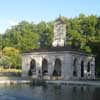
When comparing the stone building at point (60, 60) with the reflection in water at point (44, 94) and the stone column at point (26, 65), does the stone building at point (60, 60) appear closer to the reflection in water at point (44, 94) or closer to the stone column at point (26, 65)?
the stone column at point (26, 65)

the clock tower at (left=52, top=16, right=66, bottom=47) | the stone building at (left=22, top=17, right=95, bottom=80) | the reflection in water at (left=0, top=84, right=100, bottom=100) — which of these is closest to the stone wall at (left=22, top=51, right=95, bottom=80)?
the stone building at (left=22, top=17, right=95, bottom=80)

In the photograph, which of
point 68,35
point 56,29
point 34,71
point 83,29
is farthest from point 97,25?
point 34,71

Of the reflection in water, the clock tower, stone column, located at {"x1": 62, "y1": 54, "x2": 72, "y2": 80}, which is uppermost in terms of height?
the clock tower

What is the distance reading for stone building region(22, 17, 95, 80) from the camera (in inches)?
1647

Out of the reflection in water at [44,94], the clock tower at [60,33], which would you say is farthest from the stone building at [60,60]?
the reflection in water at [44,94]

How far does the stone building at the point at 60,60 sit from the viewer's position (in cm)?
4184

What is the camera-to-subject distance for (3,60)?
73.1 meters

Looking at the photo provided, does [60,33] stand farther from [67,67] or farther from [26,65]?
[67,67]

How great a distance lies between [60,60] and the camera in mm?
43344

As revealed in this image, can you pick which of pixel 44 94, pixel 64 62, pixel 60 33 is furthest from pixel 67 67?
pixel 44 94

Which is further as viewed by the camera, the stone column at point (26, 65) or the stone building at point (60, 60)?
the stone column at point (26, 65)

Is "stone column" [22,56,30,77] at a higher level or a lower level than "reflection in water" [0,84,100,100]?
higher

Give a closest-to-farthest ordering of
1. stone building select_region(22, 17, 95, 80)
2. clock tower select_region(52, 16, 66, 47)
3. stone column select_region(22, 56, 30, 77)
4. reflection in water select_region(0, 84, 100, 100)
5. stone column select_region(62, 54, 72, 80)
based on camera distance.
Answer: reflection in water select_region(0, 84, 100, 100)
stone column select_region(62, 54, 72, 80)
stone building select_region(22, 17, 95, 80)
stone column select_region(22, 56, 30, 77)
clock tower select_region(52, 16, 66, 47)

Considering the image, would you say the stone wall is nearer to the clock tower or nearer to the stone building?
the stone building
